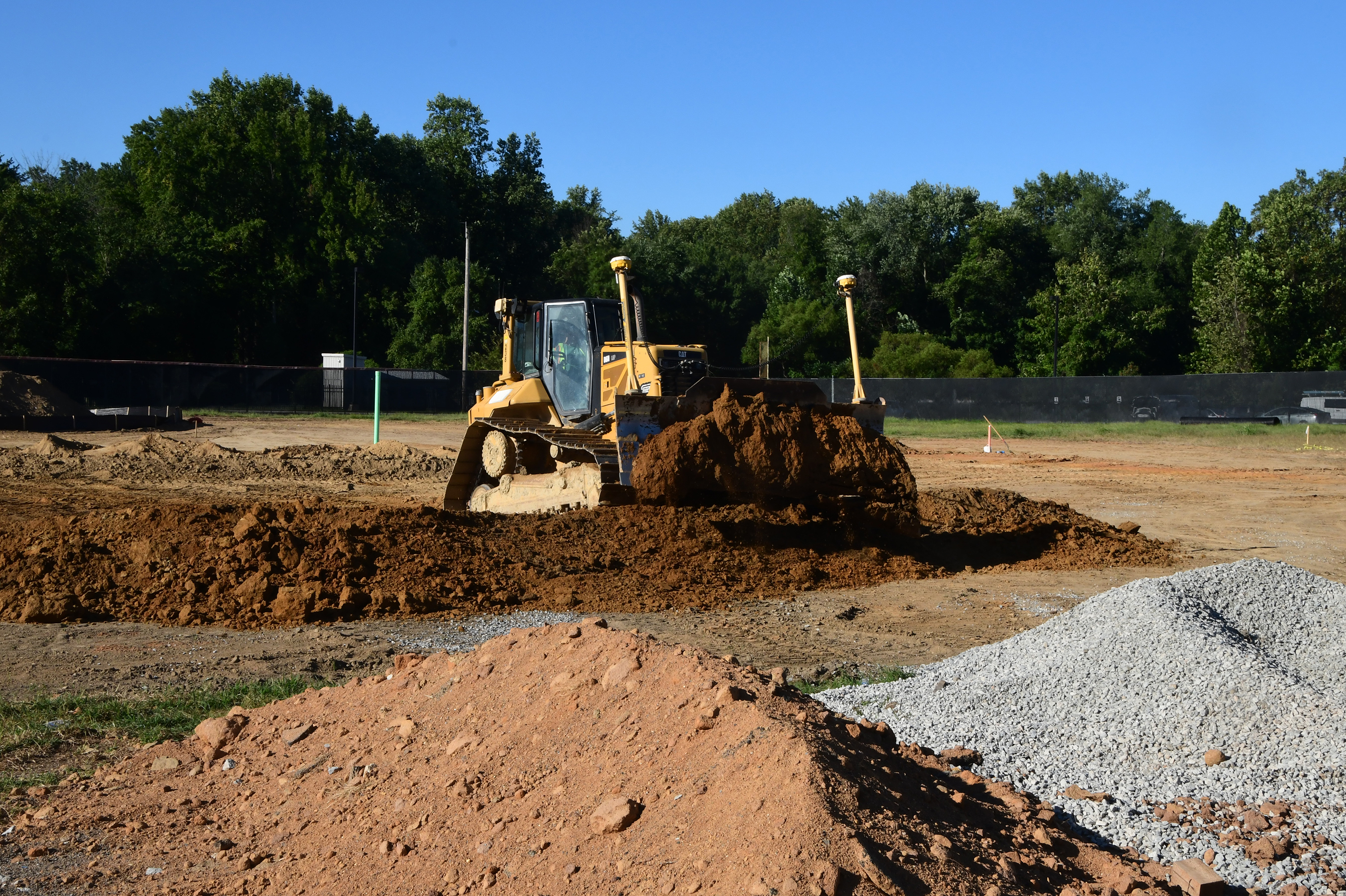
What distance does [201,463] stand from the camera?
19734 mm

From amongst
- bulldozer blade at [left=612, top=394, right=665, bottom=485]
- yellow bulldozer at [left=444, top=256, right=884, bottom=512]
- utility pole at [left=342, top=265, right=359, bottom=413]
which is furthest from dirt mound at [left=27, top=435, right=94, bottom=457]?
utility pole at [left=342, top=265, right=359, bottom=413]

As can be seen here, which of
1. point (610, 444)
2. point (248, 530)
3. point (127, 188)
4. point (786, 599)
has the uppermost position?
point (127, 188)

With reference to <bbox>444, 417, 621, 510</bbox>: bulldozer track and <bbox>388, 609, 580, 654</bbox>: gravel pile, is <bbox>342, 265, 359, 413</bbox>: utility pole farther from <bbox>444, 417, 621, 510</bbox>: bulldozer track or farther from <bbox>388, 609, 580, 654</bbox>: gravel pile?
<bbox>388, 609, 580, 654</bbox>: gravel pile

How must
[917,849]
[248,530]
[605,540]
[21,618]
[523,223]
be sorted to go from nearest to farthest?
[917,849] → [21,618] → [248,530] → [605,540] → [523,223]

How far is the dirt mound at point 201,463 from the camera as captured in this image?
60.5ft

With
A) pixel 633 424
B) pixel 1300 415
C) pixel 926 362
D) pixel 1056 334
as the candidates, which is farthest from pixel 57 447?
pixel 1056 334

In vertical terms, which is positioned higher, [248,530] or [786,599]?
[248,530]

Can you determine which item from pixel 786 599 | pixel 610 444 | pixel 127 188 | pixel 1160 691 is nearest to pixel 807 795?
pixel 1160 691

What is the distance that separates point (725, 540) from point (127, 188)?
53613 mm

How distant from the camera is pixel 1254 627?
21.1 ft

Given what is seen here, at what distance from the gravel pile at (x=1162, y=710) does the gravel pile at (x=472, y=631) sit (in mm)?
2848

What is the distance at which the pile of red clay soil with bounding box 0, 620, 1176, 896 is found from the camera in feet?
10.2

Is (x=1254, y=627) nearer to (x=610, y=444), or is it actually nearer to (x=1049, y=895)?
(x=1049, y=895)

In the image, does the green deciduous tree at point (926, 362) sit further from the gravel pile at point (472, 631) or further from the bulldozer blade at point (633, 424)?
the gravel pile at point (472, 631)
